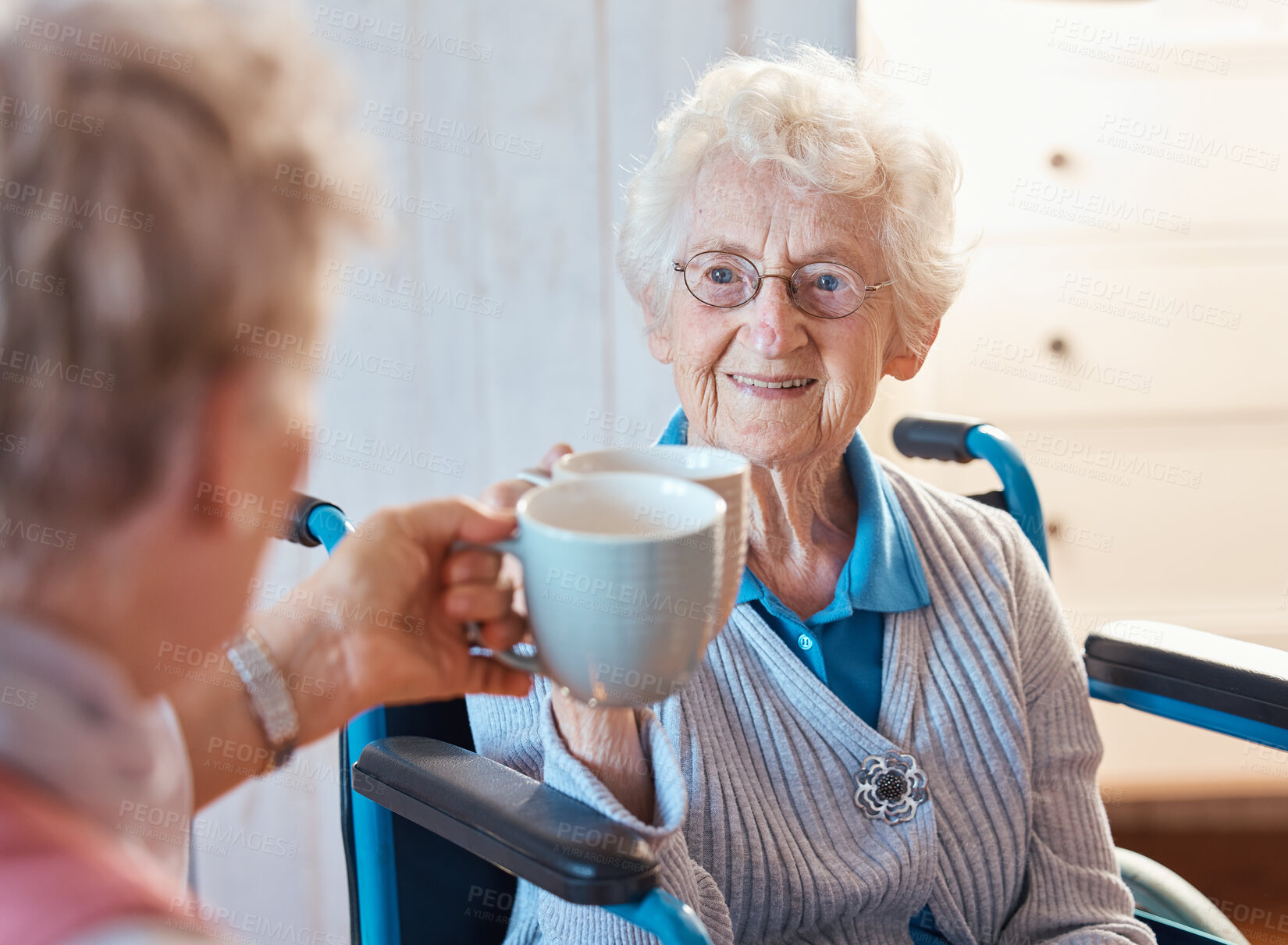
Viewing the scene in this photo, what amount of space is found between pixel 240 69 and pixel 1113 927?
121 cm

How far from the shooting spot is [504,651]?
67cm

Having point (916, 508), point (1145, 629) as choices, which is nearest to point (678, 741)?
point (916, 508)

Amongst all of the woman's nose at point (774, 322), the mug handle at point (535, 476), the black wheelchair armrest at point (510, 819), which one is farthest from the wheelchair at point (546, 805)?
the woman's nose at point (774, 322)

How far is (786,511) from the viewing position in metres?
1.29

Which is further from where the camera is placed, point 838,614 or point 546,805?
point 838,614

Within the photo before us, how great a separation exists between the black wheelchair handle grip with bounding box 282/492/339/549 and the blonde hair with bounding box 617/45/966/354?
49 cm

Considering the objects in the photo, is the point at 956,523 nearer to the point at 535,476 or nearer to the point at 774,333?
the point at 774,333

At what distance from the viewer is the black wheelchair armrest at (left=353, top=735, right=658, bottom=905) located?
0.75 m

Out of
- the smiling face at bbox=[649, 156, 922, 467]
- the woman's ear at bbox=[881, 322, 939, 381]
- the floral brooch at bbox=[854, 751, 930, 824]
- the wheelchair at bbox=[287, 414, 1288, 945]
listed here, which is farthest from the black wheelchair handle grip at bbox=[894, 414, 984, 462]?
the floral brooch at bbox=[854, 751, 930, 824]

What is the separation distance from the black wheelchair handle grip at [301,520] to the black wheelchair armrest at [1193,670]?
93 centimetres

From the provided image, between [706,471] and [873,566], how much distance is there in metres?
0.61

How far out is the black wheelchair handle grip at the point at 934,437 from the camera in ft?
4.91

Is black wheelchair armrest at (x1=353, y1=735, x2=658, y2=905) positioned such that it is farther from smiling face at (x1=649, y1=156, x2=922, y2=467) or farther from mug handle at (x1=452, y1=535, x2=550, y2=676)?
smiling face at (x1=649, y1=156, x2=922, y2=467)

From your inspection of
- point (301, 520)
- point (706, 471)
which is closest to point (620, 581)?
point (706, 471)
